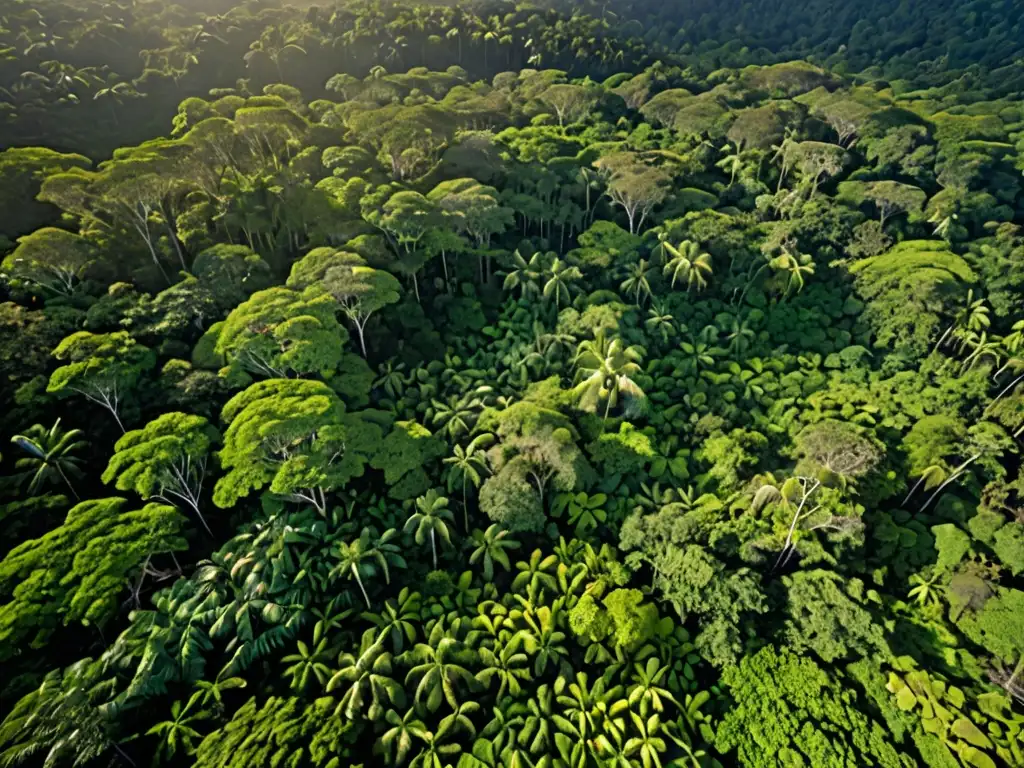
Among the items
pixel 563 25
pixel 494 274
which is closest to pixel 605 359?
pixel 494 274

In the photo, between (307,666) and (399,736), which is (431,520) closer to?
(307,666)

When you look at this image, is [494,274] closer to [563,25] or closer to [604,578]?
[604,578]

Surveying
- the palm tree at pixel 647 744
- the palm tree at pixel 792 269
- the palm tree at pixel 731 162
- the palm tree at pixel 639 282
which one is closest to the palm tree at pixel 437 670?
the palm tree at pixel 647 744

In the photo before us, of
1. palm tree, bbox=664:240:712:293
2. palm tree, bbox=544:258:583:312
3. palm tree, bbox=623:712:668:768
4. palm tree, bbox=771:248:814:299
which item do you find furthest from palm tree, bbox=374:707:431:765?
palm tree, bbox=771:248:814:299

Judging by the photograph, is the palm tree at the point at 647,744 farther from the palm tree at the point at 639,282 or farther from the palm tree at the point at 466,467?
the palm tree at the point at 639,282

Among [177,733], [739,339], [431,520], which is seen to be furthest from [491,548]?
[739,339]

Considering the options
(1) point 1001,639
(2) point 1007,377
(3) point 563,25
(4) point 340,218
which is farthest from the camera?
(3) point 563,25
